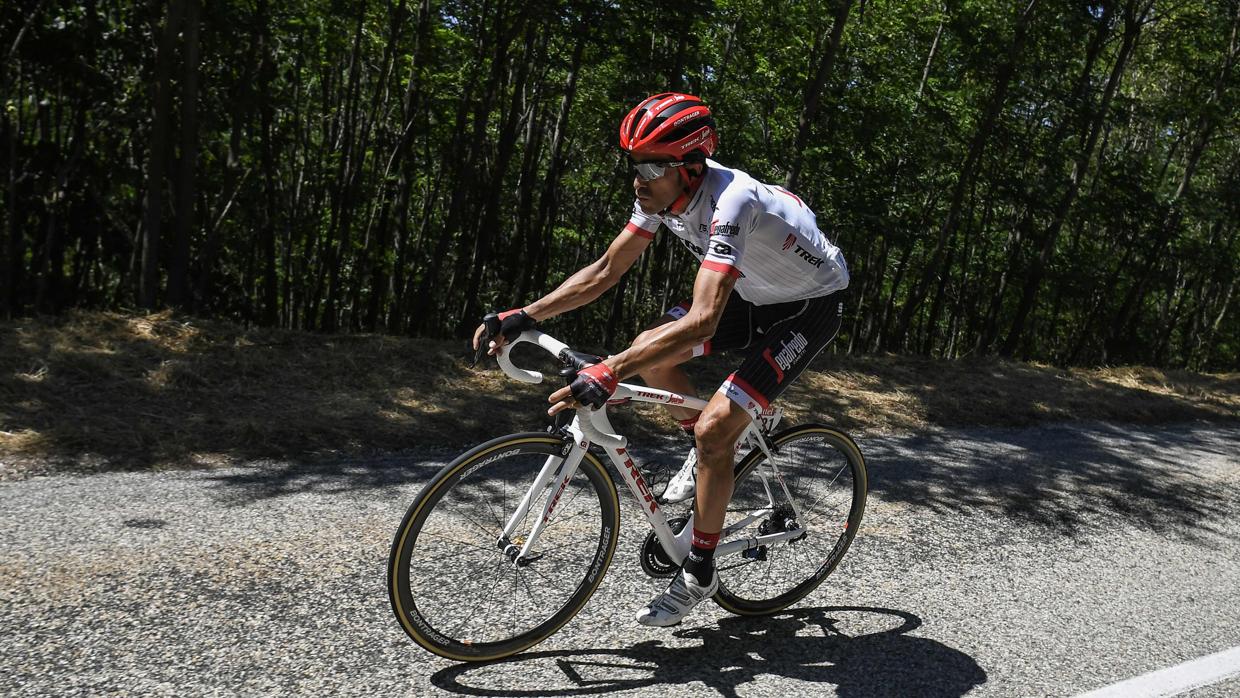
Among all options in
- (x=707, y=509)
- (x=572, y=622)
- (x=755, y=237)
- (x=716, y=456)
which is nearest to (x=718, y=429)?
(x=716, y=456)

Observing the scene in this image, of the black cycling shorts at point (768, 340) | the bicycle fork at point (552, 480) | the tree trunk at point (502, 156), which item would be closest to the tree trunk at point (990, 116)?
the tree trunk at point (502, 156)

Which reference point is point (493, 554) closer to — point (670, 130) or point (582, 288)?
point (582, 288)

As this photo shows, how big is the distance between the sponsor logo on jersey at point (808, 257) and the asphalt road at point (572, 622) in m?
1.52

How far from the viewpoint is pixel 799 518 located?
404cm

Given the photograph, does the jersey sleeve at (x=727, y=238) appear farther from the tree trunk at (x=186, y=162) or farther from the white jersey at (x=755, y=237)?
the tree trunk at (x=186, y=162)

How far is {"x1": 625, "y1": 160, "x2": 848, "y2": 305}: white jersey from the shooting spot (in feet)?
10.4

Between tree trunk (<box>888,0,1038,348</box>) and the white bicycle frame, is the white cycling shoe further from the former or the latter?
tree trunk (<box>888,0,1038,348</box>)

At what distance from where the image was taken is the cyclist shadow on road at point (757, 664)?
309 centimetres

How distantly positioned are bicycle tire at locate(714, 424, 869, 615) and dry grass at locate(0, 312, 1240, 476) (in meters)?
2.65

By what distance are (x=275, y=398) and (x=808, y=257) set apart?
4.33 metres

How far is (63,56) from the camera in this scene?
30.7 ft

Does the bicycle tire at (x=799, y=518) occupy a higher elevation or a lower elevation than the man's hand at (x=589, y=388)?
lower

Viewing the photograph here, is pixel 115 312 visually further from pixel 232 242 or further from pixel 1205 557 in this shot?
pixel 1205 557

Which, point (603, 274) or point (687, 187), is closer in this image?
point (687, 187)
